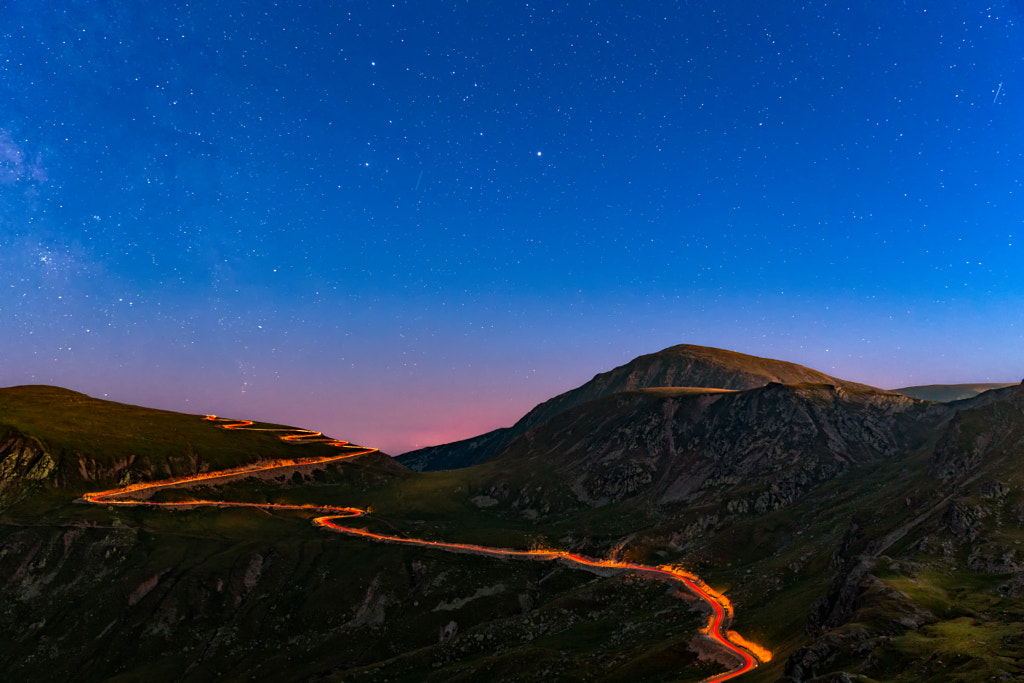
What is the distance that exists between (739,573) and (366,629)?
89.0m

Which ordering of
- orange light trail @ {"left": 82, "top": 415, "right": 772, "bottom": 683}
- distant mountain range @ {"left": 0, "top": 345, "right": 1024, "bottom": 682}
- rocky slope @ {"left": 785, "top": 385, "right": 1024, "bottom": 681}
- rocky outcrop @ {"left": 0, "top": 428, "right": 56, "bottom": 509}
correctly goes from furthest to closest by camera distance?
rocky outcrop @ {"left": 0, "top": 428, "right": 56, "bottom": 509} → orange light trail @ {"left": 82, "top": 415, "right": 772, "bottom": 683} → distant mountain range @ {"left": 0, "top": 345, "right": 1024, "bottom": 682} → rocky slope @ {"left": 785, "top": 385, "right": 1024, "bottom": 681}

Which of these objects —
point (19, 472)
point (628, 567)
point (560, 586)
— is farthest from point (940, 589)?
point (19, 472)

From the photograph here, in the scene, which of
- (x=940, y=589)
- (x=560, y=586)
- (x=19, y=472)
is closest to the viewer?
(x=940, y=589)

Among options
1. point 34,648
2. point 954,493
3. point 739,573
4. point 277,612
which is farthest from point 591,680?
point 34,648

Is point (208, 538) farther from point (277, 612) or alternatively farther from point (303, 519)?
point (277, 612)

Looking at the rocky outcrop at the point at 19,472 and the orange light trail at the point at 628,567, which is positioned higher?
the rocky outcrop at the point at 19,472

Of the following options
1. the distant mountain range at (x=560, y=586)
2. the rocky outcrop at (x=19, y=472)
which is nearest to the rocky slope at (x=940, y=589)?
the distant mountain range at (x=560, y=586)

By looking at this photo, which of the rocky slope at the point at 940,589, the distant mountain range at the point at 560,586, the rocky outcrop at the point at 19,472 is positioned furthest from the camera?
the rocky outcrop at the point at 19,472

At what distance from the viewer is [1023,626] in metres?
50.1

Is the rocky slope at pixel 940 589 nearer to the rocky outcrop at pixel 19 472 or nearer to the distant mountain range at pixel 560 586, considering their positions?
the distant mountain range at pixel 560 586

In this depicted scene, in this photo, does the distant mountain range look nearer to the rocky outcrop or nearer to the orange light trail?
the rocky outcrop

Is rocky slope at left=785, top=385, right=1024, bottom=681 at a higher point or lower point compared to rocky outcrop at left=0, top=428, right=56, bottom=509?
lower

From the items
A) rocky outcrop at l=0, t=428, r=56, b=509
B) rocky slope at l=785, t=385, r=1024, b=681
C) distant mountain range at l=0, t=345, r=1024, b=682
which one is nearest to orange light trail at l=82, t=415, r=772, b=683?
distant mountain range at l=0, t=345, r=1024, b=682

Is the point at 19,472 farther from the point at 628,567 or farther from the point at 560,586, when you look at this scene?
the point at 628,567
